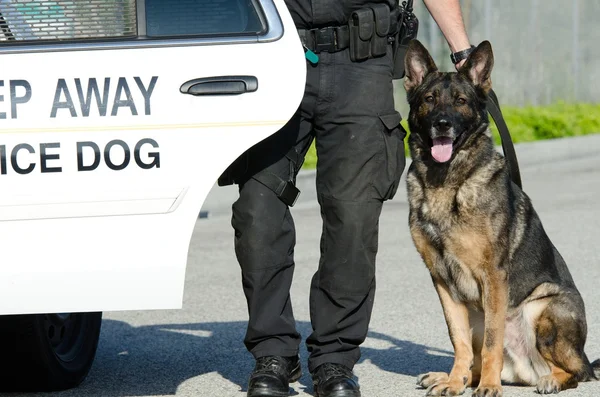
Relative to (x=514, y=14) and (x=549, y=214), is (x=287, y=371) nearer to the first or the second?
(x=549, y=214)

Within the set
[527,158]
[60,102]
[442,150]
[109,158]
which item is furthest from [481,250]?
[527,158]

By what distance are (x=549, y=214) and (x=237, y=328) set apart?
14.3 feet

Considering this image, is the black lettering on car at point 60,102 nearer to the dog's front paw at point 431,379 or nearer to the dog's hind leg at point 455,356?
the dog's hind leg at point 455,356

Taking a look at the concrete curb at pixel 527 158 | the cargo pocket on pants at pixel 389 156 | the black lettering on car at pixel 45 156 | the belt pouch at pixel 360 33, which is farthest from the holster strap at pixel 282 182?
the concrete curb at pixel 527 158

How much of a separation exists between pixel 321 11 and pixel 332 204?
0.69 meters

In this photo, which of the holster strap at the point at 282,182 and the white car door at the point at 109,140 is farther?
the holster strap at the point at 282,182

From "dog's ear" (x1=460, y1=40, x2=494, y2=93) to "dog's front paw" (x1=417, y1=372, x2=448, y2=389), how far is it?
3.66 feet

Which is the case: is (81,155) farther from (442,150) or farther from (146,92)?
(442,150)

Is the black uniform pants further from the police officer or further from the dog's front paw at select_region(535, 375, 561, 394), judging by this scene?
the dog's front paw at select_region(535, 375, 561, 394)

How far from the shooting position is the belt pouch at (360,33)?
407 centimetres

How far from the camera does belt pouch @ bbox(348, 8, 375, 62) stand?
4.07 meters

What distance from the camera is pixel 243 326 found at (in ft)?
19.2

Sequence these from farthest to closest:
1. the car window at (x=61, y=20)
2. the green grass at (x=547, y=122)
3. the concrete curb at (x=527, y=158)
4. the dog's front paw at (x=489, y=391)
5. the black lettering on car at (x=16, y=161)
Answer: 1. the green grass at (x=547, y=122)
2. the concrete curb at (x=527, y=158)
3. the dog's front paw at (x=489, y=391)
4. the car window at (x=61, y=20)
5. the black lettering on car at (x=16, y=161)

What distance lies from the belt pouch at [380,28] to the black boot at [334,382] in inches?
45.5
